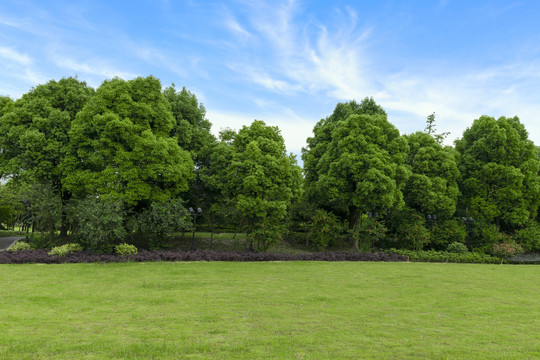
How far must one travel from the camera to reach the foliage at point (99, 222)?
17062mm

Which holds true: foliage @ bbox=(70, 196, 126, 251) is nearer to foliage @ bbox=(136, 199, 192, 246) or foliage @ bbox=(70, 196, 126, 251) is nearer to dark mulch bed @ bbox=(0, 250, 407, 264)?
dark mulch bed @ bbox=(0, 250, 407, 264)

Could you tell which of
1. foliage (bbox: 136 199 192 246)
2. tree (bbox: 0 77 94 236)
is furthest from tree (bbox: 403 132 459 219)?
tree (bbox: 0 77 94 236)

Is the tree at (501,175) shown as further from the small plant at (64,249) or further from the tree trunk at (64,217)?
the tree trunk at (64,217)

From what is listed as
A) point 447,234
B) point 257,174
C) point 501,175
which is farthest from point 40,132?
point 501,175

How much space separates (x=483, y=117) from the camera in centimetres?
2894

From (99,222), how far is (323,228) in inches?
616

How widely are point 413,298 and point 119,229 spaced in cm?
1536

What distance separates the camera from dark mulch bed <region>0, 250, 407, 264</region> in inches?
627

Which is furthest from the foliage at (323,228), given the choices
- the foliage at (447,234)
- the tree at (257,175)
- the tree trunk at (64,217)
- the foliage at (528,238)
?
the tree trunk at (64,217)

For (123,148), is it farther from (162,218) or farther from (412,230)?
(412,230)

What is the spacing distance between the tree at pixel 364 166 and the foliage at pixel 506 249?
8.33m

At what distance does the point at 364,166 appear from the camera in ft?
76.7

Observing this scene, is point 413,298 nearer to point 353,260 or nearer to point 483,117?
point 353,260

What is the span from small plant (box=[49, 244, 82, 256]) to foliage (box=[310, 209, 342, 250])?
54.0ft
